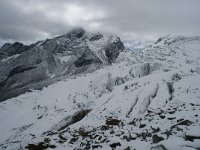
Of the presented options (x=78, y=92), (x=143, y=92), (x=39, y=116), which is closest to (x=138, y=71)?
(x=78, y=92)

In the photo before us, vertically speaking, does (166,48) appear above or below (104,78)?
above

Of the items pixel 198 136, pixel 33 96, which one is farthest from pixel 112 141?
pixel 33 96

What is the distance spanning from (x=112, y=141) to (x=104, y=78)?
104322 millimetres

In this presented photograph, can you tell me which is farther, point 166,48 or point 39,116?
point 166,48

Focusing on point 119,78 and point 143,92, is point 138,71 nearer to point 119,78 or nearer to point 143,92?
point 119,78

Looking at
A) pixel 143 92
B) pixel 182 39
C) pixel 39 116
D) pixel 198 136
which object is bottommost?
pixel 39 116

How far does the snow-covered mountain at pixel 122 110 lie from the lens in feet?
→ 52.2

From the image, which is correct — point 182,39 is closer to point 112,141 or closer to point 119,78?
point 119,78

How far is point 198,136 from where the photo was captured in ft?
42.0

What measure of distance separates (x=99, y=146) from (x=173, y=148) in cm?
521

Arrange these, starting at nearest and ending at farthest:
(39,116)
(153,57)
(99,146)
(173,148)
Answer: (173,148) < (99,146) < (39,116) < (153,57)

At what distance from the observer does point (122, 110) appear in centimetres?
5591

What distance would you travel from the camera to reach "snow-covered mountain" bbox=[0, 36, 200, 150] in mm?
15922

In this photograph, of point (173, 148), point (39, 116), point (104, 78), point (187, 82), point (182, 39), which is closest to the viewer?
point (173, 148)
